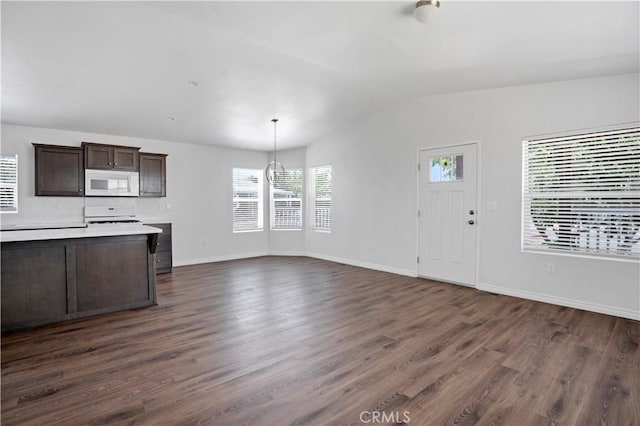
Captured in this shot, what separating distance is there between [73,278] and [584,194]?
5.74 meters

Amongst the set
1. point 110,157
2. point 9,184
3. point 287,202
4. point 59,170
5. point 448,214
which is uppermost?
point 110,157

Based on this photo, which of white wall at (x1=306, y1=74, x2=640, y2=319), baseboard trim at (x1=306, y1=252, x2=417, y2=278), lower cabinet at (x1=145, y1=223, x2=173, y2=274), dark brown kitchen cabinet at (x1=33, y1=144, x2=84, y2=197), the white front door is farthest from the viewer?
lower cabinet at (x1=145, y1=223, x2=173, y2=274)

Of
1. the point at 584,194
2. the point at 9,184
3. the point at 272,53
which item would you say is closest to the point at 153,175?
the point at 9,184

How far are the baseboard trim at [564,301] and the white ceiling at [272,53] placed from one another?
2.54m

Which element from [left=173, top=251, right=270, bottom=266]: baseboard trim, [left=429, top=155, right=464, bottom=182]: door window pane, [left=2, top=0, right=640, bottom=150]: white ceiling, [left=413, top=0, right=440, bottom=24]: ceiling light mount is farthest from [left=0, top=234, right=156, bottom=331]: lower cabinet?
[left=429, top=155, right=464, bottom=182]: door window pane

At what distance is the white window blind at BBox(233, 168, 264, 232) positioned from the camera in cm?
733

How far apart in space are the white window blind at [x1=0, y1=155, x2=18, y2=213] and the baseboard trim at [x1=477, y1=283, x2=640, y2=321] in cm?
701

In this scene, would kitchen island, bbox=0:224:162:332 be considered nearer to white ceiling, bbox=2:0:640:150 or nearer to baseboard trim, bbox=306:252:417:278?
white ceiling, bbox=2:0:640:150

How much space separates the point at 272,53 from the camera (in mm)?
3459

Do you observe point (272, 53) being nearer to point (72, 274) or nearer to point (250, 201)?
point (72, 274)

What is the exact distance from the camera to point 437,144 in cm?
507

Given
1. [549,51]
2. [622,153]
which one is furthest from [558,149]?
[549,51]

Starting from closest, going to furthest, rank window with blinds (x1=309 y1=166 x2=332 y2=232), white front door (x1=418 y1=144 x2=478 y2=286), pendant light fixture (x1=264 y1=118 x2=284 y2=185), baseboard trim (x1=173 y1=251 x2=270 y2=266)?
white front door (x1=418 y1=144 x2=478 y2=286), pendant light fixture (x1=264 y1=118 x2=284 y2=185), baseboard trim (x1=173 y1=251 x2=270 y2=266), window with blinds (x1=309 y1=166 x2=332 y2=232)

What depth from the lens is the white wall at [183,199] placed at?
5.06m
